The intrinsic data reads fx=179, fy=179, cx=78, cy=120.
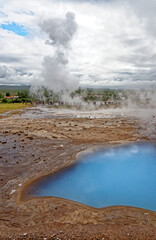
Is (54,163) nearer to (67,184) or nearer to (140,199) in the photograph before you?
(67,184)

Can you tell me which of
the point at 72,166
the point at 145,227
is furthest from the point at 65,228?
the point at 72,166

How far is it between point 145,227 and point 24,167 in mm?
6702

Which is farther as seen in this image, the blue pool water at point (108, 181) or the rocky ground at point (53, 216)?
the blue pool water at point (108, 181)

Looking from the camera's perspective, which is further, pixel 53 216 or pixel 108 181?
pixel 108 181

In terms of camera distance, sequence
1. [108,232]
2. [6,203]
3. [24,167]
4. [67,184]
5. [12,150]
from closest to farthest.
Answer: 1. [108,232]
2. [6,203]
3. [67,184]
4. [24,167]
5. [12,150]

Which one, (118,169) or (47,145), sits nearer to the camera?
(118,169)

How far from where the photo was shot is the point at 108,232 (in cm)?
534

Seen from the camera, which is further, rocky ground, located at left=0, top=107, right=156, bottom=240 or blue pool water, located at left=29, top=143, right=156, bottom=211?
blue pool water, located at left=29, top=143, right=156, bottom=211

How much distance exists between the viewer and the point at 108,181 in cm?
905

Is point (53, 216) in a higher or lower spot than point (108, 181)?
higher

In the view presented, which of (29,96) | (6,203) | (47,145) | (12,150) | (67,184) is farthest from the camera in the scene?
(29,96)

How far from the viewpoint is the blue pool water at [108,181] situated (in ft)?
24.1

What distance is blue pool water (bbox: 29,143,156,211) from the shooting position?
24.1 ft

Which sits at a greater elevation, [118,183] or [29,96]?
[29,96]
